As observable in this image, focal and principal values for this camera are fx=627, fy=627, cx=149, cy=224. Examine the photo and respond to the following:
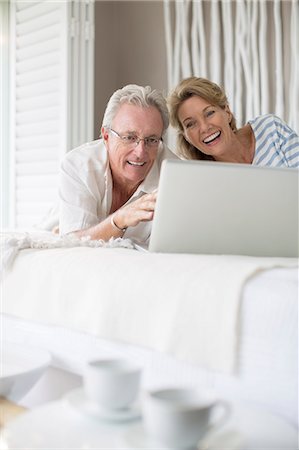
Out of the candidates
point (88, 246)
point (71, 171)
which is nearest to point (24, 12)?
point (71, 171)

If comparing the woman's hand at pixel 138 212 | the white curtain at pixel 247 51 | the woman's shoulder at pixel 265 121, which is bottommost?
the woman's hand at pixel 138 212

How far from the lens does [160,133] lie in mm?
2006

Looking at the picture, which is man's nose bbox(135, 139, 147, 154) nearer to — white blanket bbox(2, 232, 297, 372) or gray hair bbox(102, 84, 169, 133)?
gray hair bbox(102, 84, 169, 133)

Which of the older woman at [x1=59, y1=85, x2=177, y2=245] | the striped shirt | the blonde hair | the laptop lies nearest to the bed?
the laptop

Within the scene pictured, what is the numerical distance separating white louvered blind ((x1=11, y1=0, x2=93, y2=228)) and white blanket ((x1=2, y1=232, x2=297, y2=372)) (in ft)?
7.96

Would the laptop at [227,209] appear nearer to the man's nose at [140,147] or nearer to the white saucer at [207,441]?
the white saucer at [207,441]

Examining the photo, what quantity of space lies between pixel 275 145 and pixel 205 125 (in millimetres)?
287

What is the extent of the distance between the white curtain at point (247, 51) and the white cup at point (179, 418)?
263 cm

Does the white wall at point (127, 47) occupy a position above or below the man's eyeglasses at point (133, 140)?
above

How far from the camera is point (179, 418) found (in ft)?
2.41

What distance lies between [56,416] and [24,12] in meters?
3.52

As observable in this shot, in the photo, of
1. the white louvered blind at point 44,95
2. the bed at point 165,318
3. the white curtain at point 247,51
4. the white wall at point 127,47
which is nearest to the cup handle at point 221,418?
the bed at point 165,318

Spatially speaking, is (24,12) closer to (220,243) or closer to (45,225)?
(45,225)

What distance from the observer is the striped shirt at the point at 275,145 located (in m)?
2.38
